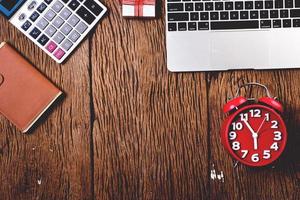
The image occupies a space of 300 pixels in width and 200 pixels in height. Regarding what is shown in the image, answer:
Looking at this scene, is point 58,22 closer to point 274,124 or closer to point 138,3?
point 138,3

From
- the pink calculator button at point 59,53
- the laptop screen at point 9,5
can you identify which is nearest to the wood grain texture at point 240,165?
the pink calculator button at point 59,53

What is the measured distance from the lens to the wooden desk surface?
3.12ft

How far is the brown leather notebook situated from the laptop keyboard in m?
0.26

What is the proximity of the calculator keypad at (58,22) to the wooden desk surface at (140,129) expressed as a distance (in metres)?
0.03

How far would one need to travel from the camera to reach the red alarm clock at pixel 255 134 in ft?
2.93

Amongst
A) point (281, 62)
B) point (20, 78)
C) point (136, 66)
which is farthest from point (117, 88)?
point (281, 62)

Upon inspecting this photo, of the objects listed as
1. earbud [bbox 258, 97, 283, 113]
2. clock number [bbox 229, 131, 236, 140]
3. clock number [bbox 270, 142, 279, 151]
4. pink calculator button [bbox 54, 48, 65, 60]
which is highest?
pink calculator button [bbox 54, 48, 65, 60]

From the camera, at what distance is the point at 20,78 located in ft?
3.04

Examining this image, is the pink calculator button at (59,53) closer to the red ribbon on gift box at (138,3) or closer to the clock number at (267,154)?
the red ribbon on gift box at (138,3)

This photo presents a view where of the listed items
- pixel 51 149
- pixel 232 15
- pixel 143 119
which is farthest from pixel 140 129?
pixel 232 15

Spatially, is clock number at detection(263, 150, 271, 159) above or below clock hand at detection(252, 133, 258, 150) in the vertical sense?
below

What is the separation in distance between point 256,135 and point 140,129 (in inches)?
8.5

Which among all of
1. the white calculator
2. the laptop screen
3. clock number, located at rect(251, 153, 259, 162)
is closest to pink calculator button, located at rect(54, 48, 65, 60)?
the white calculator

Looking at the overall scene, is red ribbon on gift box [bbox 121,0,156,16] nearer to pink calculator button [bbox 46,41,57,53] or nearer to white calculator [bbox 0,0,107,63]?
white calculator [bbox 0,0,107,63]
